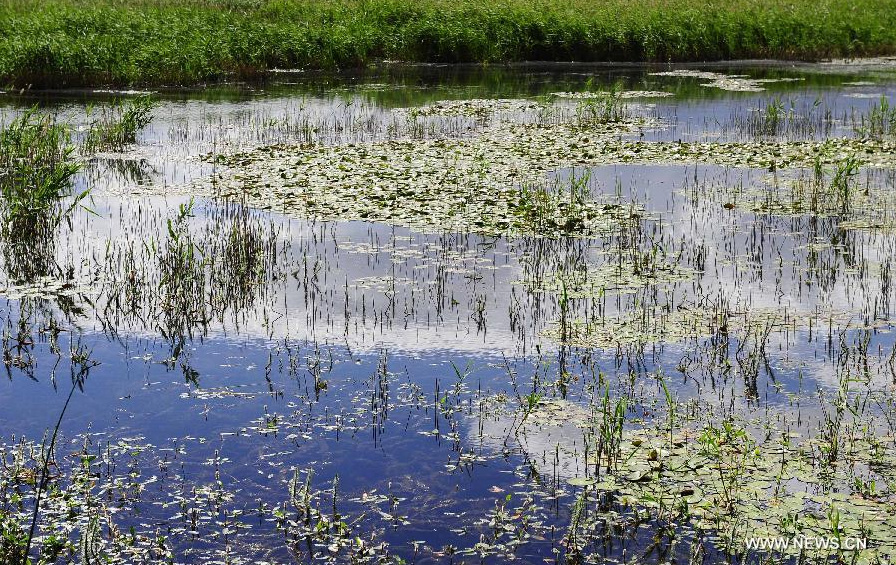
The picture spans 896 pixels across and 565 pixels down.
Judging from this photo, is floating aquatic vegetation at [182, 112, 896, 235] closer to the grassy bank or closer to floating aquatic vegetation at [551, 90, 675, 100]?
floating aquatic vegetation at [551, 90, 675, 100]

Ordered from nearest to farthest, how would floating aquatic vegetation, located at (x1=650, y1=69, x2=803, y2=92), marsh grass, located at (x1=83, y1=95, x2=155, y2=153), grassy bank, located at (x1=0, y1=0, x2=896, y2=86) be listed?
marsh grass, located at (x1=83, y1=95, x2=155, y2=153) → floating aquatic vegetation, located at (x1=650, y1=69, x2=803, y2=92) → grassy bank, located at (x1=0, y1=0, x2=896, y2=86)

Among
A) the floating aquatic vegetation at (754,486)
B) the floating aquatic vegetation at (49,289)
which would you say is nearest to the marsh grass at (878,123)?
the floating aquatic vegetation at (754,486)

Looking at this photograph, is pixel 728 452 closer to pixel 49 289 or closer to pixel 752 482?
pixel 752 482

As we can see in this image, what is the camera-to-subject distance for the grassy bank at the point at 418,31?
28.2 metres

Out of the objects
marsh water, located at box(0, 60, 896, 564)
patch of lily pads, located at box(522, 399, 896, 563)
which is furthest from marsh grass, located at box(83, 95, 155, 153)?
patch of lily pads, located at box(522, 399, 896, 563)

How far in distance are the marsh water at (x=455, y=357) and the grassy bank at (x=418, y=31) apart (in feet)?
38.7

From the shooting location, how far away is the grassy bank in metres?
28.2

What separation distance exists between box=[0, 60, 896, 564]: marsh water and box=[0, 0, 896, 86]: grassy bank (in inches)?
465

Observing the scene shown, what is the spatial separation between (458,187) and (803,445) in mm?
8700

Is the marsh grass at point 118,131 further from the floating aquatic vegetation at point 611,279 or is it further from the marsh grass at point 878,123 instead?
the marsh grass at point 878,123

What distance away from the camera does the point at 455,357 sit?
8641 mm

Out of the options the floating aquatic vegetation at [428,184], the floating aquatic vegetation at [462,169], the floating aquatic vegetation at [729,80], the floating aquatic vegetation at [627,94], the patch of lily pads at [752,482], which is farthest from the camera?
the floating aquatic vegetation at [729,80]

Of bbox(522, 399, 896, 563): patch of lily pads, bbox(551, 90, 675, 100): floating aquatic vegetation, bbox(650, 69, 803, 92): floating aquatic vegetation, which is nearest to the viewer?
bbox(522, 399, 896, 563): patch of lily pads

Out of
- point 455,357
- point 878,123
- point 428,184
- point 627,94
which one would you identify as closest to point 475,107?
point 627,94
